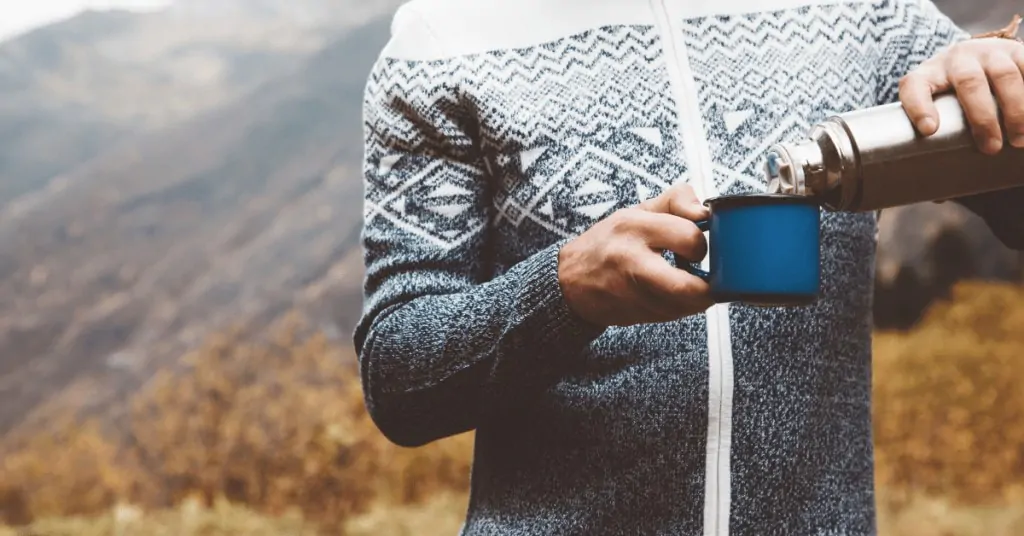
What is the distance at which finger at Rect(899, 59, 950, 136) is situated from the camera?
585 mm

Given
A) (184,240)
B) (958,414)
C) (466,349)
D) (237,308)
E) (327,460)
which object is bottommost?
(958,414)

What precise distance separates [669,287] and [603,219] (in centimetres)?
16

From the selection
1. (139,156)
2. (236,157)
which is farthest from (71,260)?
(236,157)

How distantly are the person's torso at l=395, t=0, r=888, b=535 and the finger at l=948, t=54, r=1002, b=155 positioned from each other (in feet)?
0.41

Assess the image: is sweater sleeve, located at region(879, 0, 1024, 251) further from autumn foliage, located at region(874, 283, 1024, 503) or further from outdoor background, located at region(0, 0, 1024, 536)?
autumn foliage, located at region(874, 283, 1024, 503)

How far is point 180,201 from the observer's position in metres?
2.77

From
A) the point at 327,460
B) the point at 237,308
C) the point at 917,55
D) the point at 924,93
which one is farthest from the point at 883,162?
the point at 237,308

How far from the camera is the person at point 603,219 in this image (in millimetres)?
683

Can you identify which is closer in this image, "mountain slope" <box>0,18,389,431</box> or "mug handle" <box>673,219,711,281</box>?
"mug handle" <box>673,219,711,281</box>

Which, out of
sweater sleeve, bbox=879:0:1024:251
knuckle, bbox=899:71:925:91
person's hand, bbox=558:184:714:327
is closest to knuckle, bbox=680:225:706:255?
person's hand, bbox=558:184:714:327

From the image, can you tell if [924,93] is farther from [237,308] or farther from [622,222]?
[237,308]

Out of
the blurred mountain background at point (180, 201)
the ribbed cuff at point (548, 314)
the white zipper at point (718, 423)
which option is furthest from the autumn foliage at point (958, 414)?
the ribbed cuff at point (548, 314)

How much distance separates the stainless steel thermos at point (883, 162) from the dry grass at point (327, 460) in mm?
1803

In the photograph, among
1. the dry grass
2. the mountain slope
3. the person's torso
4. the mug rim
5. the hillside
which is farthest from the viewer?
the hillside
